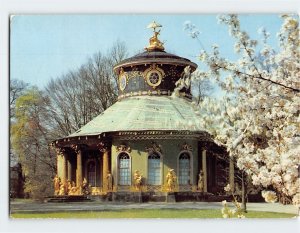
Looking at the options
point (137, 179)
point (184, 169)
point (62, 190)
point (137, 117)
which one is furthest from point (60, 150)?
point (184, 169)

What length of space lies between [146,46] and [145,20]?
1.38 m

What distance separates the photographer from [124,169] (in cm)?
1351

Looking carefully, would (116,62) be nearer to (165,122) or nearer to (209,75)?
(165,122)

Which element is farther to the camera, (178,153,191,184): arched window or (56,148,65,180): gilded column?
(178,153,191,184): arched window

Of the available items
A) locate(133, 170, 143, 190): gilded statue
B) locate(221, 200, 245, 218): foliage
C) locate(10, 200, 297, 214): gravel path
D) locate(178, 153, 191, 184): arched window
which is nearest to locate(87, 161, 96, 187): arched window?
locate(133, 170, 143, 190): gilded statue

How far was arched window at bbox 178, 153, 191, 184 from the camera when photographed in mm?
13008

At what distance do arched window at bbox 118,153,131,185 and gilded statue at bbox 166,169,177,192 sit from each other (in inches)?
35.1

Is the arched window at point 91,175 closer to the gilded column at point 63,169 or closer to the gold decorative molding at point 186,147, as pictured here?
the gilded column at point 63,169

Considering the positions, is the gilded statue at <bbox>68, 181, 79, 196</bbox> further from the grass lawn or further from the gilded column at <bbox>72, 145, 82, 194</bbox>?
the grass lawn

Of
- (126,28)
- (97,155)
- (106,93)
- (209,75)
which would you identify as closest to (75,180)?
(97,155)

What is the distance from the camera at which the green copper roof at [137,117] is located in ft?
43.9

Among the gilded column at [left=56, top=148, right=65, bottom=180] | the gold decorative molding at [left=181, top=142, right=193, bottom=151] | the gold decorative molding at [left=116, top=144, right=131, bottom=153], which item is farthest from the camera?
the gold decorative molding at [left=116, top=144, right=131, bottom=153]

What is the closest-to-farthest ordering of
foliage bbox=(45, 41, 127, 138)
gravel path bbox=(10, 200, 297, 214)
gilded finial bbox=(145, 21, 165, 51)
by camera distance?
gravel path bbox=(10, 200, 297, 214) → gilded finial bbox=(145, 21, 165, 51) → foliage bbox=(45, 41, 127, 138)

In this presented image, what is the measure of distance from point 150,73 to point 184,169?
2487 mm
